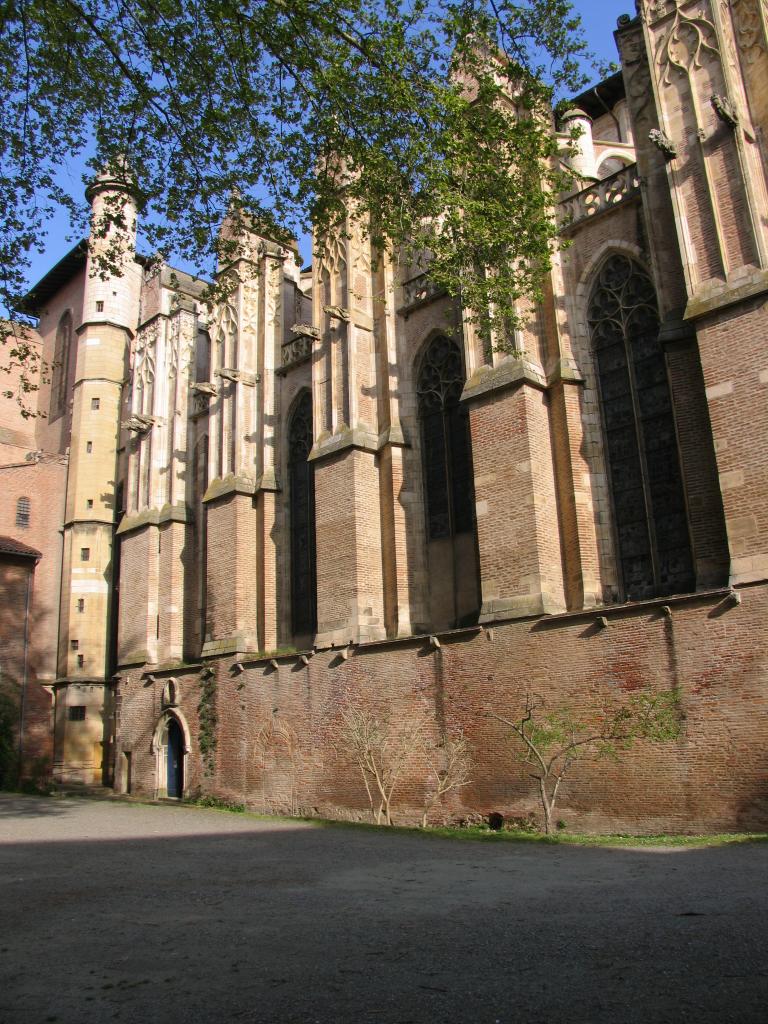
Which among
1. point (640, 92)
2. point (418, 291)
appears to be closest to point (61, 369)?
point (418, 291)

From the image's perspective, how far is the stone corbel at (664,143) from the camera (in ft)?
43.9

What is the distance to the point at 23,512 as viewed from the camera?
29.8 metres

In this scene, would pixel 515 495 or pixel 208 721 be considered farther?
pixel 208 721

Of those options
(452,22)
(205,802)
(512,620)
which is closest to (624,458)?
(512,620)

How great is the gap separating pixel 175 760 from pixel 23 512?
41.2ft

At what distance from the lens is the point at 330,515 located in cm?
1792

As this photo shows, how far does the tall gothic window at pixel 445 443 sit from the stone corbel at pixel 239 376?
227 inches

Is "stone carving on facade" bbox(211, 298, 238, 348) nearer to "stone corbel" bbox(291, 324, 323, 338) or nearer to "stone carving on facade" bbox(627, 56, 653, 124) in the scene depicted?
"stone corbel" bbox(291, 324, 323, 338)

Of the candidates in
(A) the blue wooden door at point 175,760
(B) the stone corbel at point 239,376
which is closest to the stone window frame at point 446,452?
(B) the stone corbel at point 239,376

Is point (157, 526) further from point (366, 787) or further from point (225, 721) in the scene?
point (366, 787)

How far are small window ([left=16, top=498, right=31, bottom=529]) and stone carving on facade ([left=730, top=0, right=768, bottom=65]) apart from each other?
25136 mm

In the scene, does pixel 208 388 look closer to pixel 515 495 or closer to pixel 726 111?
pixel 515 495

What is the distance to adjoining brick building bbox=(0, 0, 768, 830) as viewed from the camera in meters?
12.0

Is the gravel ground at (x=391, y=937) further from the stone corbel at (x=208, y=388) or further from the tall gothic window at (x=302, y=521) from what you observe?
the stone corbel at (x=208, y=388)
